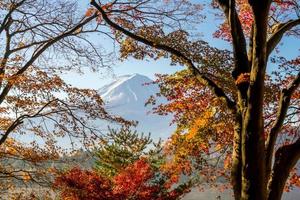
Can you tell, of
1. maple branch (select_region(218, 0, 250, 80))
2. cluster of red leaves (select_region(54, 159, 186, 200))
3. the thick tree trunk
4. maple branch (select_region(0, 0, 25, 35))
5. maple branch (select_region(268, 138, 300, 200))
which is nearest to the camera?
maple branch (select_region(268, 138, 300, 200))

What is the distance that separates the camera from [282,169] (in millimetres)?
7531

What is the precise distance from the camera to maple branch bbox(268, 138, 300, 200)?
742 cm

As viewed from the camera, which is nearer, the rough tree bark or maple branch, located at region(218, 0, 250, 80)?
the rough tree bark

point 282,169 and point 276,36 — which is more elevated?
point 276,36

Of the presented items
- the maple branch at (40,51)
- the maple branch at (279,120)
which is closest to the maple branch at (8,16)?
the maple branch at (40,51)

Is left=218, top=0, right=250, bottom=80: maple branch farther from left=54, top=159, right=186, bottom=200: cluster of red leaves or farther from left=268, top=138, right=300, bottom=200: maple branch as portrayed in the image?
left=54, top=159, right=186, bottom=200: cluster of red leaves

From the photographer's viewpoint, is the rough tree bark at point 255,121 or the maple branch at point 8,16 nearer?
the rough tree bark at point 255,121

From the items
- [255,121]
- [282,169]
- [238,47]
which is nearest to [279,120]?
[282,169]

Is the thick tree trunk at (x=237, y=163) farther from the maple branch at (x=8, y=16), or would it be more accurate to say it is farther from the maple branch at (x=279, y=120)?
the maple branch at (x=8, y=16)

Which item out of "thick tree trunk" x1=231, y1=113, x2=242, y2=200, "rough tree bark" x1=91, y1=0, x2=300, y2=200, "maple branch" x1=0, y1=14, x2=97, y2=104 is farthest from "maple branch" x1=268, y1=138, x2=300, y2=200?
"maple branch" x1=0, y1=14, x2=97, y2=104

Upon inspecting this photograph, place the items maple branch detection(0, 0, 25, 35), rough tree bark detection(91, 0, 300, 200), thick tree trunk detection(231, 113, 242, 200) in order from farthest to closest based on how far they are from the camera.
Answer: maple branch detection(0, 0, 25, 35) < thick tree trunk detection(231, 113, 242, 200) < rough tree bark detection(91, 0, 300, 200)

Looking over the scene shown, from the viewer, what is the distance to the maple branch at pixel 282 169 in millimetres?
7422

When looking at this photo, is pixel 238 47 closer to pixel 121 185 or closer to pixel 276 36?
pixel 276 36

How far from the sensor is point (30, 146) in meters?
11.1
